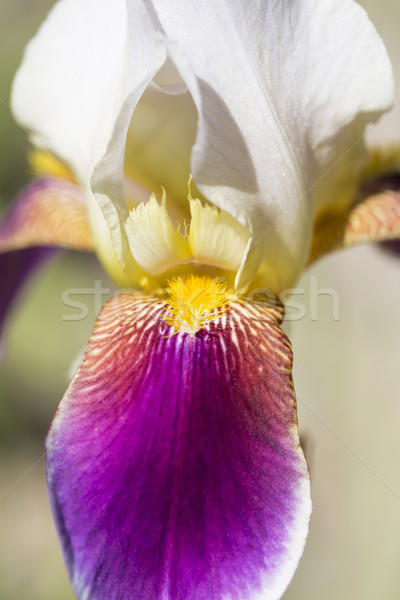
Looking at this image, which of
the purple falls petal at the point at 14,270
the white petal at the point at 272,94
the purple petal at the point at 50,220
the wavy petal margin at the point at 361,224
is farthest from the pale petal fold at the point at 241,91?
the purple falls petal at the point at 14,270

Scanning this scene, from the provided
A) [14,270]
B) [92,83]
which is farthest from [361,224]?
[14,270]

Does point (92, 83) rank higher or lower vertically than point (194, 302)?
higher

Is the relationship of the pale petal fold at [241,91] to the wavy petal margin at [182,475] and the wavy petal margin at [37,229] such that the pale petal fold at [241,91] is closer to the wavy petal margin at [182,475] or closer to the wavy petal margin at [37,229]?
the wavy petal margin at [182,475]

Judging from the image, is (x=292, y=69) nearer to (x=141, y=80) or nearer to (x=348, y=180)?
(x=141, y=80)

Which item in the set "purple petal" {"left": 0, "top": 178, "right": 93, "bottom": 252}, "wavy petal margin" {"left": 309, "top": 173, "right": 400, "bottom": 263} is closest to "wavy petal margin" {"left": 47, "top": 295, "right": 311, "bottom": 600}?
"wavy petal margin" {"left": 309, "top": 173, "right": 400, "bottom": 263}

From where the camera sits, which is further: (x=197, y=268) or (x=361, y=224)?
(x=361, y=224)

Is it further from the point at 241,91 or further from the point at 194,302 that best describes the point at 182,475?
the point at 241,91

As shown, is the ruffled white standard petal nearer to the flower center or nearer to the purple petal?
the flower center

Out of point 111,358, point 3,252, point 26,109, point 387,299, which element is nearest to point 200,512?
→ point 111,358
